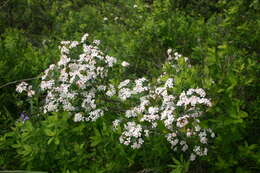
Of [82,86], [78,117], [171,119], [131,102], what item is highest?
[82,86]

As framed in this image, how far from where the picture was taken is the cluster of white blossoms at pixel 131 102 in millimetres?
2398

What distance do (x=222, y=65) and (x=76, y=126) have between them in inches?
58.4

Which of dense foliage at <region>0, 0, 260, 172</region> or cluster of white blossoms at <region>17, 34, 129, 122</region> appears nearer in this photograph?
dense foliage at <region>0, 0, 260, 172</region>

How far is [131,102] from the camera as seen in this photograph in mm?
2928

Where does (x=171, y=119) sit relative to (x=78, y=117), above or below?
below

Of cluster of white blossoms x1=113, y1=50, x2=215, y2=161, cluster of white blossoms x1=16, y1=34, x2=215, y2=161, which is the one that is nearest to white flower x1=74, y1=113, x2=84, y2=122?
cluster of white blossoms x1=16, y1=34, x2=215, y2=161

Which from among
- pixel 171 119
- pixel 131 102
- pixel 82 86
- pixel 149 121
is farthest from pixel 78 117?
pixel 171 119

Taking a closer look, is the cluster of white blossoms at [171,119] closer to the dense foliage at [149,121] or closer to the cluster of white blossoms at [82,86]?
the dense foliage at [149,121]

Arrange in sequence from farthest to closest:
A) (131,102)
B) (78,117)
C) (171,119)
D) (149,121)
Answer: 1. (131,102)
2. (78,117)
3. (149,121)
4. (171,119)

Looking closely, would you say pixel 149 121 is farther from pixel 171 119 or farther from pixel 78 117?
pixel 78 117

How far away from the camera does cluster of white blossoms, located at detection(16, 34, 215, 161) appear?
240cm

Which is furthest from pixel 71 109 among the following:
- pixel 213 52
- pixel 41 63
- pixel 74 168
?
pixel 41 63

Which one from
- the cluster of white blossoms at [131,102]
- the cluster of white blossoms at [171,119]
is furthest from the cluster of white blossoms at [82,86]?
the cluster of white blossoms at [171,119]

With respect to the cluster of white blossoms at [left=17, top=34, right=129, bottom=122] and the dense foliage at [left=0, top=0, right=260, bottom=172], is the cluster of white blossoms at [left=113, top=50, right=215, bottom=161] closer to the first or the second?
the dense foliage at [left=0, top=0, right=260, bottom=172]
